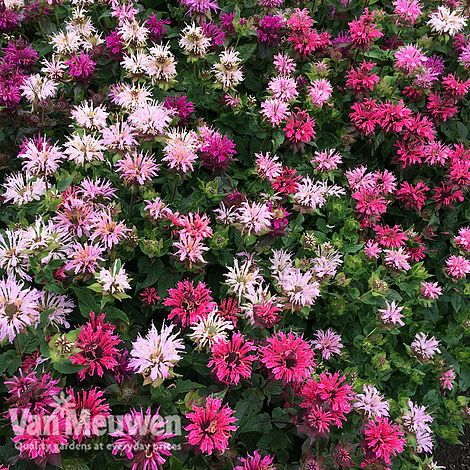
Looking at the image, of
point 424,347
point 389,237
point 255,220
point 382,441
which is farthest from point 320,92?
point 382,441

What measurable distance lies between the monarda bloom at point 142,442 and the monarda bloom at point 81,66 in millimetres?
1373

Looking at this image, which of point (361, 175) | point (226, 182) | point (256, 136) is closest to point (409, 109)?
point (361, 175)

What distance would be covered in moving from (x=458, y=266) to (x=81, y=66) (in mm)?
1709

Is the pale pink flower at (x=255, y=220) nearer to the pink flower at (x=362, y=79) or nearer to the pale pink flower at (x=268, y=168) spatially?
the pale pink flower at (x=268, y=168)

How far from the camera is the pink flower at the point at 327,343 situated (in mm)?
1888

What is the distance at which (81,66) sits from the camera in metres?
2.01

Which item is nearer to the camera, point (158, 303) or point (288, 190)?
point (158, 303)

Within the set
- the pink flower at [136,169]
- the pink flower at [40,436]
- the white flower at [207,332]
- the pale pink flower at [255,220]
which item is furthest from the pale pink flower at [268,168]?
the pink flower at [40,436]

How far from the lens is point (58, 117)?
212 cm

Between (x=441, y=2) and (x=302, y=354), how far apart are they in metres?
→ 2.09

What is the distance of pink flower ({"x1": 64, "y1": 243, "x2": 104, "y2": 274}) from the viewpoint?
1.48 meters

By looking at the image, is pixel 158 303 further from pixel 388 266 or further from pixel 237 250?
pixel 388 266

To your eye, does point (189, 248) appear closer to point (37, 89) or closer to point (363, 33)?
point (37, 89)

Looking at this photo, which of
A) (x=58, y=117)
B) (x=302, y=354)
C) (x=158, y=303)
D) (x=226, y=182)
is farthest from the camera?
(x=58, y=117)
